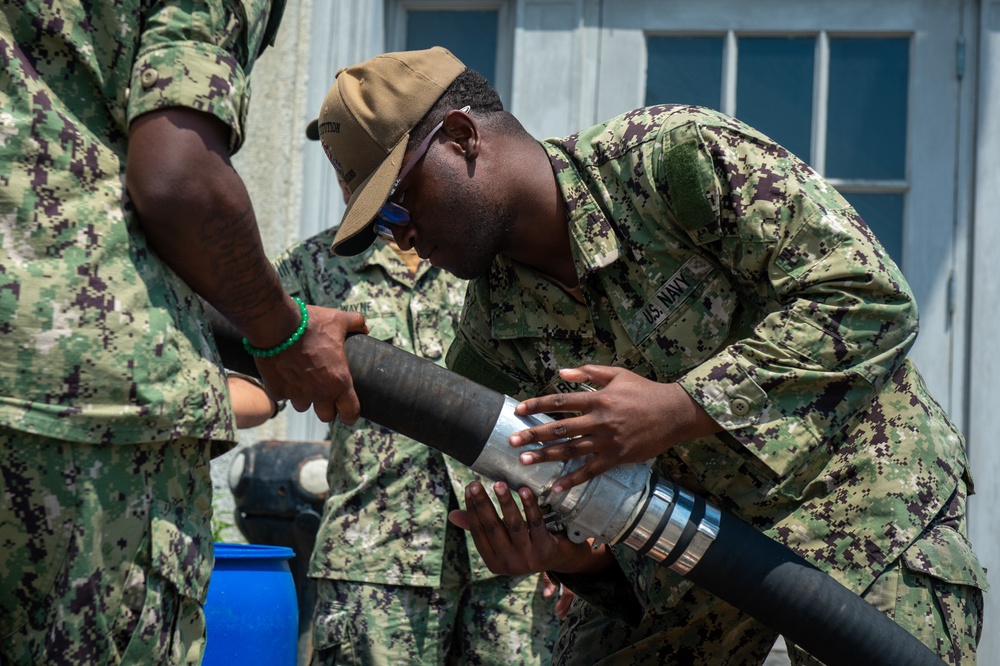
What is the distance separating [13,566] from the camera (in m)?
1.65

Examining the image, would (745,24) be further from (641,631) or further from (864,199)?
(641,631)

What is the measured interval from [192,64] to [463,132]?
90cm

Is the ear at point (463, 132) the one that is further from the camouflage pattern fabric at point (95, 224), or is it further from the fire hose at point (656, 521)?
the camouflage pattern fabric at point (95, 224)

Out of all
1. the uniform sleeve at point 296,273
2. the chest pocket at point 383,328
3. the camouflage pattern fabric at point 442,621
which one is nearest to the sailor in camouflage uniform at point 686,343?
the camouflage pattern fabric at point 442,621

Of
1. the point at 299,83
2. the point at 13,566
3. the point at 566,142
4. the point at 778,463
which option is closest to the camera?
the point at 13,566

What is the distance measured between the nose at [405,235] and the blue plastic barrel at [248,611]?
1.14 m

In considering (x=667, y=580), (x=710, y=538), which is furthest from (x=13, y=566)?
(x=667, y=580)

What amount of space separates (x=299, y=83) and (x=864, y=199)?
227cm

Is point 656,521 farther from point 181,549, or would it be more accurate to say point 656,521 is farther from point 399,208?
point 181,549

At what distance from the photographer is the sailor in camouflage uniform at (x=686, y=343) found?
2.24m

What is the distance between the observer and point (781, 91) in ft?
15.9

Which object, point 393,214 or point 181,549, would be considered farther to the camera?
point 393,214

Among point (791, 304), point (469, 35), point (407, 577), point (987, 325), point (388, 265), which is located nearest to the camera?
point (791, 304)

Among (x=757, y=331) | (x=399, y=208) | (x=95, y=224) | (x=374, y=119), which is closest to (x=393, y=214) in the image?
(x=399, y=208)
